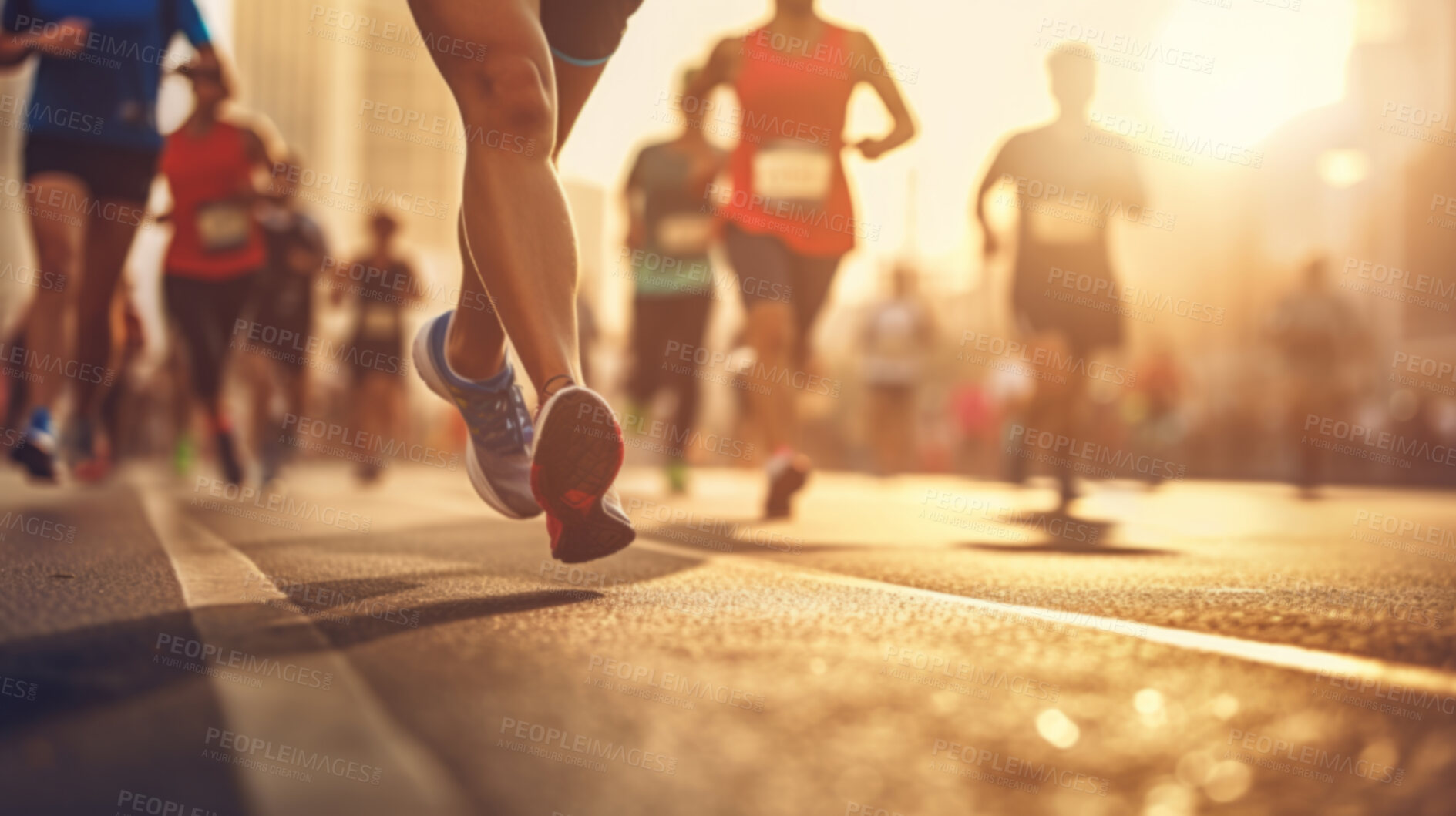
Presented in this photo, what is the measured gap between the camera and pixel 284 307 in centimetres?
885

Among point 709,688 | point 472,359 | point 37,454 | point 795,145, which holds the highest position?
point 795,145

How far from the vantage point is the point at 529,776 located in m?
0.96

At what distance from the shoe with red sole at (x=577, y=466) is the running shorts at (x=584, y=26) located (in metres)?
0.91

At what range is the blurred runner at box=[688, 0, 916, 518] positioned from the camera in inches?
214

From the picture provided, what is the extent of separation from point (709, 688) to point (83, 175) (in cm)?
457

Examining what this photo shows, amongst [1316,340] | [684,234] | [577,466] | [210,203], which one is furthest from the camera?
[1316,340]

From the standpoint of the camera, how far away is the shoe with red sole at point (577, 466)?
2.02 metres

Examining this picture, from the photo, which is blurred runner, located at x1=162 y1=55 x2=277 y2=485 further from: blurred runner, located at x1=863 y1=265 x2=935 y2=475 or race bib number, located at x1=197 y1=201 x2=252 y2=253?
blurred runner, located at x1=863 y1=265 x2=935 y2=475

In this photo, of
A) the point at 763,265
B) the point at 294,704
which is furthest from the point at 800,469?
the point at 294,704

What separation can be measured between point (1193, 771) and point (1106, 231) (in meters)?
6.37

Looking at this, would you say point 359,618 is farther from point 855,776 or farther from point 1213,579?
point 1213,579

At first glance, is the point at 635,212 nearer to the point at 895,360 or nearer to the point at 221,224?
the point at 221,224

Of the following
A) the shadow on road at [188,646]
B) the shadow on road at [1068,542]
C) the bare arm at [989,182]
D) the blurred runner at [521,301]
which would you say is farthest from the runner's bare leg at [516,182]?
the bare arm at [989,182]

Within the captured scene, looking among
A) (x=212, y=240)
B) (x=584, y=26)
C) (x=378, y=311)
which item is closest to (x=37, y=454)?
(x=212, y=240)
